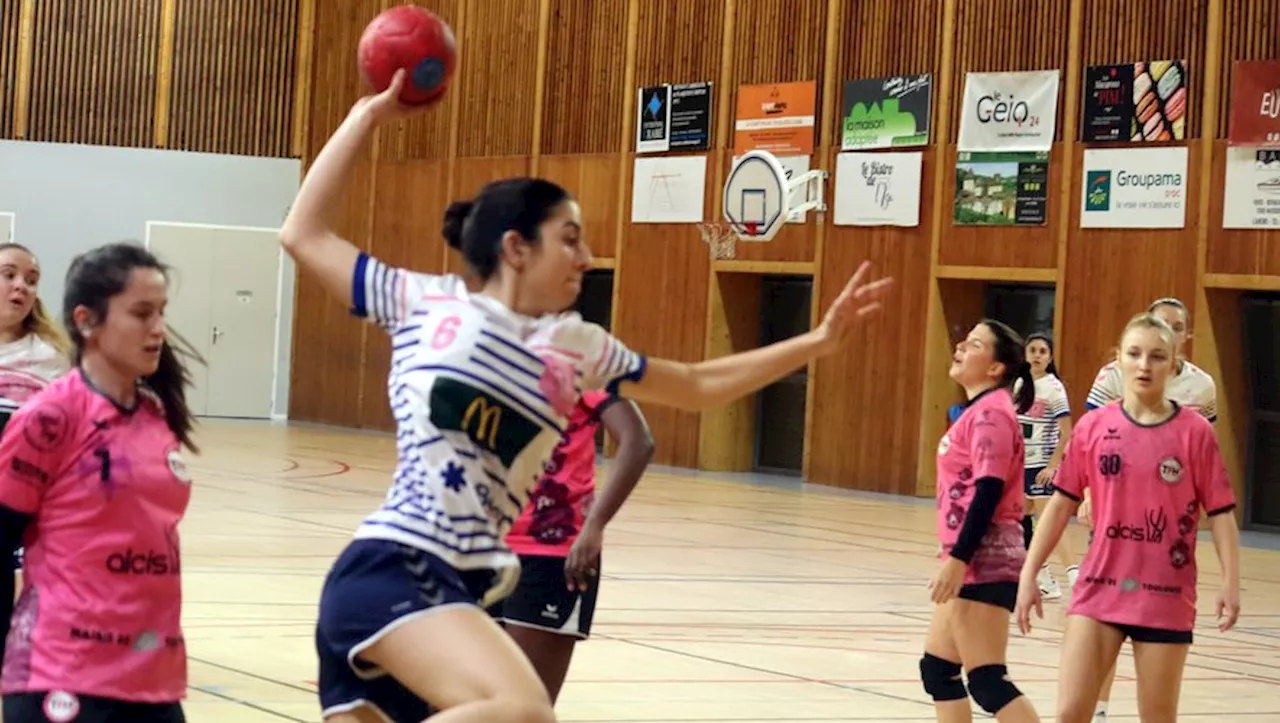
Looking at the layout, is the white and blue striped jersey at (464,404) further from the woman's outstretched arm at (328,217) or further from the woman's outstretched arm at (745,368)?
the woman's outstretched arm at (745,368)

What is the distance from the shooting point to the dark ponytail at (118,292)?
383 centimetres

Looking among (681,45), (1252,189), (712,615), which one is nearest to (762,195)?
A: (681,45)

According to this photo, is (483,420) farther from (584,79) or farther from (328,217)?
(584,79)

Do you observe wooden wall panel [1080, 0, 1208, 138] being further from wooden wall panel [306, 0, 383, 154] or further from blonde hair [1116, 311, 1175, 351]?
blonde hair [1116, 311, 1175, 351]

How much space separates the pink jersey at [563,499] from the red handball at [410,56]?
135 centimetres

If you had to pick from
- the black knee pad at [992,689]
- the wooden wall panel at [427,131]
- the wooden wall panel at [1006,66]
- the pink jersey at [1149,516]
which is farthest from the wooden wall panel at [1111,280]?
the black knee pad at [992,689]

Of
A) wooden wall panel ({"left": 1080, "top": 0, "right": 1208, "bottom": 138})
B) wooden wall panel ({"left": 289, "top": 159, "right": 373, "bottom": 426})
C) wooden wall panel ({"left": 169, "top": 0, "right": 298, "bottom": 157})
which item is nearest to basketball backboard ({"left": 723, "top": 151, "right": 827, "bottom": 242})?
wooden wall panel ({"left": 1080, "top": 0, "right": 1208, "bottom": 138})

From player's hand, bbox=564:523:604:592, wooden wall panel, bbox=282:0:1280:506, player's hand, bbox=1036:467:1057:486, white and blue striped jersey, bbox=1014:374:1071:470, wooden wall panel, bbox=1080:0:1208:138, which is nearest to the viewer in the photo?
player's hand, bbox=564:523:604:592

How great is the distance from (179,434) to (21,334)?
2337 mm

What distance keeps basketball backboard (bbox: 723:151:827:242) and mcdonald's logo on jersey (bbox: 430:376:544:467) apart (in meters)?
16.5

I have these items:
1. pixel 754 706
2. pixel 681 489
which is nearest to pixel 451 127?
pixel 681 489

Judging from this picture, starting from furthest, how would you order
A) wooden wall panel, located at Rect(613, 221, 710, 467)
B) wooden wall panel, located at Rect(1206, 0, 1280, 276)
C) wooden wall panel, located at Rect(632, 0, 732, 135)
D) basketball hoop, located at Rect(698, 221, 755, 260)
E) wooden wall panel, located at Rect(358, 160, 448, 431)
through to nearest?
wooden wall panel, located at Rect(358, 160, 448, 431), wooden wall panel, located at Rect(613, 221, 710, 467), wooden wall panel, located at Rect(632, 0, 732, 135), basketball hoop, located at Rect(698, 221, 755, 260), wooden wall panel, located at Rect(1206, 0, 1280, 276)

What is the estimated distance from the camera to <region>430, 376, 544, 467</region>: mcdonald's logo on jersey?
357 cm

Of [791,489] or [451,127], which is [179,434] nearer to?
[791,489]
